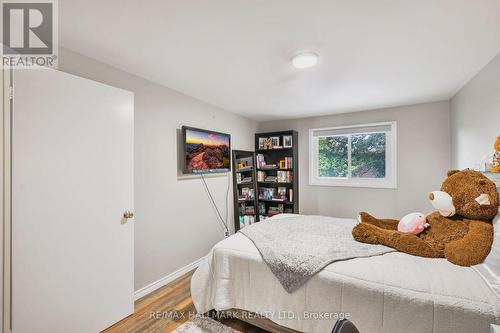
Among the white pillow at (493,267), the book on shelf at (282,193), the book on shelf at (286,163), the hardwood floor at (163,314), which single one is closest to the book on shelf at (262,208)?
the book on shelf at (282,193)

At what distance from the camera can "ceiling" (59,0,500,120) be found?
1310mm

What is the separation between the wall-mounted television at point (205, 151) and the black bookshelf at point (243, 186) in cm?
26

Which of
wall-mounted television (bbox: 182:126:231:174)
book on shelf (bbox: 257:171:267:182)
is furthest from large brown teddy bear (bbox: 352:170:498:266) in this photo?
book on shelf (bbox: 257:171:267:182)

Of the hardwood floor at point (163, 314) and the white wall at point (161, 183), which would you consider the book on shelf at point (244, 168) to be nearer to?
the white wall at point (161, 183)

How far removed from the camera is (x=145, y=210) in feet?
7.78

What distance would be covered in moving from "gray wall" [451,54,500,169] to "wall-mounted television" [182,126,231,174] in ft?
9.72

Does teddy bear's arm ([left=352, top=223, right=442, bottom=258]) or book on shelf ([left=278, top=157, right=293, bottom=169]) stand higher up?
book on shelf ([left=278, top=157, right=293, bottom=169])

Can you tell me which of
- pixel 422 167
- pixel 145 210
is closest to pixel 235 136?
pixel 145 210

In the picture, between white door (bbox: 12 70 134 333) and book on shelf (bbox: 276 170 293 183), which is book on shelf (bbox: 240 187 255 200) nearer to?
book on shelf (bbox: 276 170 293 183)

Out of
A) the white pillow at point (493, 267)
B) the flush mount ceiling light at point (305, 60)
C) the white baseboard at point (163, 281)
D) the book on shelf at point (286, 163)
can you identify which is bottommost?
the white baseboard at point (163, 281)

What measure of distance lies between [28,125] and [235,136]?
2.72 m

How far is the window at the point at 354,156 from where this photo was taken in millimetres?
3533

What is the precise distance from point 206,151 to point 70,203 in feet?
5.56

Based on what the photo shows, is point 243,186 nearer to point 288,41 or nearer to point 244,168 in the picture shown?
point 244,168
